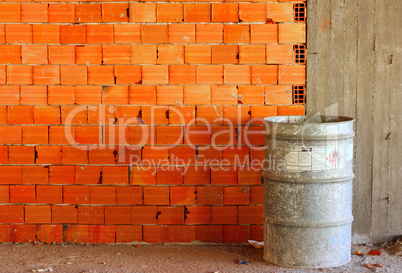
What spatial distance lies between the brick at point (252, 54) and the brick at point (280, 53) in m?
0.05

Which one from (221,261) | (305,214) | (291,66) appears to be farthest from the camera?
(291,66)

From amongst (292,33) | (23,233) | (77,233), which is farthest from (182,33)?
(23,233)

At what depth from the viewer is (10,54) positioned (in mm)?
4387

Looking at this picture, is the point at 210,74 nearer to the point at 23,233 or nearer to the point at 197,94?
the point at 197,94

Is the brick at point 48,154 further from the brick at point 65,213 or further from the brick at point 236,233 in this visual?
the brick at point 236,233

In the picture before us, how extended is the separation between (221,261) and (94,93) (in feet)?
5.96

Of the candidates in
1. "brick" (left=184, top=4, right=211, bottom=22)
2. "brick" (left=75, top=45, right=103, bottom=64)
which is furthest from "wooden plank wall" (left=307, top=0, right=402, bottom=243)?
"brick" (left=75, top=45, right=103, bottom=64)

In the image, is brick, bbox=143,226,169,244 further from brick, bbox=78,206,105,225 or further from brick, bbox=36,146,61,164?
brick, bbox=36,146,61,164

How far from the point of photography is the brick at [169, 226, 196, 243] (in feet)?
14.5

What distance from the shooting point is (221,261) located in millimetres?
3996

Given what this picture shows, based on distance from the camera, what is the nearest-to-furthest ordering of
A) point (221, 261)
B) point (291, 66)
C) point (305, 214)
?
point (305, 214)
point (221, 261)
point (291, 66)

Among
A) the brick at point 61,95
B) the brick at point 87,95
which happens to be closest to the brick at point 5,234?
the brick at point 61,95

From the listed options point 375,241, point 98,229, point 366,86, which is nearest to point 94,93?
point 98,229

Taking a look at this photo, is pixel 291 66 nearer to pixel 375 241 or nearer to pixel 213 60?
pixel 213 60
